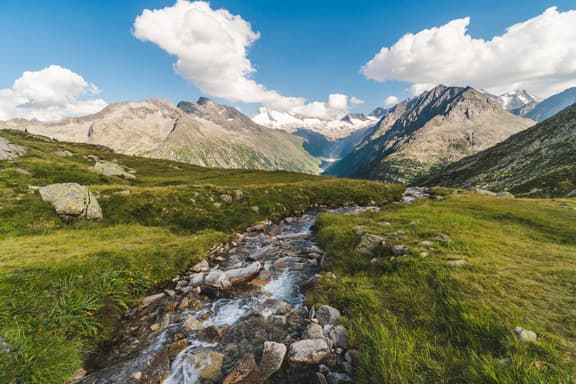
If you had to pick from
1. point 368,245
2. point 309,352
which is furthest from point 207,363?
point 368,245

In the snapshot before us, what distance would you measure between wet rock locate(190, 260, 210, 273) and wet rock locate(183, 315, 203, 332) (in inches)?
182

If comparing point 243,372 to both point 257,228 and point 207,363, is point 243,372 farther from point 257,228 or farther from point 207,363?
point 257,228

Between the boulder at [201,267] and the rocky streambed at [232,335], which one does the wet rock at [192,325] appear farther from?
the boulder at [201,267]

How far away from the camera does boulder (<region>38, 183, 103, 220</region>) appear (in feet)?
59.5

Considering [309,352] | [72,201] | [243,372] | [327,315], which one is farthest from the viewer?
[72,201]

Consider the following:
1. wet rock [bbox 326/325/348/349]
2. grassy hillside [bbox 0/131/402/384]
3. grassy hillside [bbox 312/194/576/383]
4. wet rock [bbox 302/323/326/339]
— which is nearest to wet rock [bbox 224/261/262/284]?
grassy hillside [bbox 0/131/402/384]

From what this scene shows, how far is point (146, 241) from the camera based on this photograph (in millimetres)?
15836

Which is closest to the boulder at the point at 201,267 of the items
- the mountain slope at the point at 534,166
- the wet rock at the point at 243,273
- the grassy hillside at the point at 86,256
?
the grassy hillside at the point at 86,256

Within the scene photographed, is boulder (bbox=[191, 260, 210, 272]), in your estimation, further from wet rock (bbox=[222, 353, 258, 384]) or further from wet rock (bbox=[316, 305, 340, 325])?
wet rock (bbox=[316, 305, 340, 325])

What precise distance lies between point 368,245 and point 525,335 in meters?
7.61

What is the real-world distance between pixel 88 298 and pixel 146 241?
22.7ft

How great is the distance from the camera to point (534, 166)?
75.5m

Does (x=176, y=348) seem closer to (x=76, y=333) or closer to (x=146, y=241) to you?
(x=76, y=333)

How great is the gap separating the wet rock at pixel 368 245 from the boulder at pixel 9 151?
6236 cm
